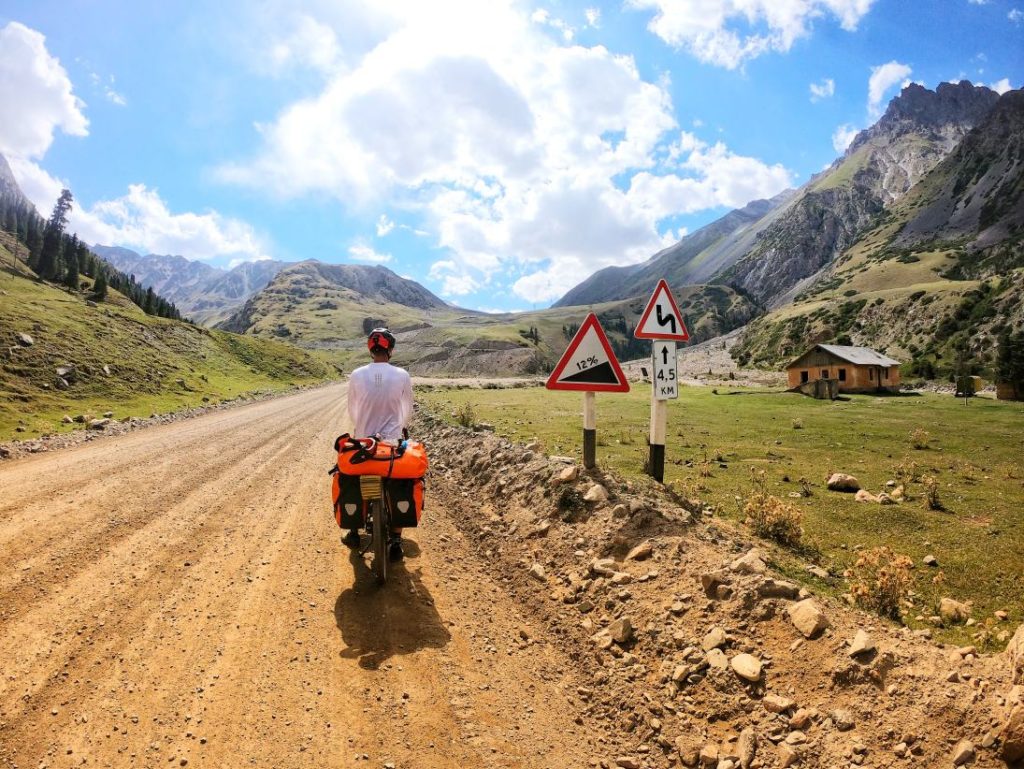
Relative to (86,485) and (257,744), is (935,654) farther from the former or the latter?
(86,485)

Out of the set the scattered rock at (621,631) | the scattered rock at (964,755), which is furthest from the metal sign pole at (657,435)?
the scattered rock at (964,755)

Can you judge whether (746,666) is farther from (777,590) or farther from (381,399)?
(381,399)

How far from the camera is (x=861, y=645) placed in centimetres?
432

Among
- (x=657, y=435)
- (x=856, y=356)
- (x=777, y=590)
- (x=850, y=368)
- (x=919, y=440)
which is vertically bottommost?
(x=919, y=440)

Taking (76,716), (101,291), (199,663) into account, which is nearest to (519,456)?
(199,663)

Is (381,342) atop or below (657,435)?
atop

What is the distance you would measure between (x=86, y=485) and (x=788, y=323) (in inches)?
6376

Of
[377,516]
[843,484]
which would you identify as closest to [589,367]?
[377,516]

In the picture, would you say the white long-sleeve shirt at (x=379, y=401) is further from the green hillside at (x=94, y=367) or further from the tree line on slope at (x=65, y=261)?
the tree line on slope at (x=65, y=261)

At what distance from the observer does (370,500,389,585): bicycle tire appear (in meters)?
6.65

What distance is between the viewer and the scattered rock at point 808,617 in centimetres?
469

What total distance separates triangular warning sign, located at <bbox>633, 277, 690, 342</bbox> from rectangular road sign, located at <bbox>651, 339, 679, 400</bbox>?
0.55ft

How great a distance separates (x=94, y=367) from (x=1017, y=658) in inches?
1900

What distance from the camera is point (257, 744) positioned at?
3941 millimetres
